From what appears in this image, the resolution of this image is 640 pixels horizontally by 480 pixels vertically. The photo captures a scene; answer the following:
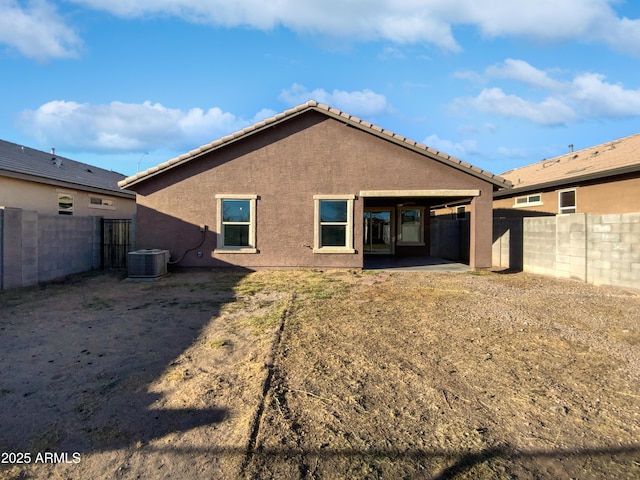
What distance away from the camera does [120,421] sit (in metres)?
3.17

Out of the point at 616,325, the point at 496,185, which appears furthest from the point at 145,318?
the point at 496,185

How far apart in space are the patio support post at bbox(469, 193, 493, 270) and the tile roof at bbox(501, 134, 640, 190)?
4.55 metres

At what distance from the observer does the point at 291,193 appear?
41.3 feet

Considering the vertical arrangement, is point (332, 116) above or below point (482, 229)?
above

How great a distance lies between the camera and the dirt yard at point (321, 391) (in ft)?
8.68

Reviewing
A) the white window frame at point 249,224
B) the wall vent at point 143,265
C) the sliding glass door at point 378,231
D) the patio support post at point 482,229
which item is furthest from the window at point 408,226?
the wall vent at point 143,265

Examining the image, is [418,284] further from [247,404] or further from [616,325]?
[247,404]

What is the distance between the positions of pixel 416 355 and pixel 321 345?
1.29 metres

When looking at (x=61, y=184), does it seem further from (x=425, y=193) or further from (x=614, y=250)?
(x=614, y=250)

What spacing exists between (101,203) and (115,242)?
609cm

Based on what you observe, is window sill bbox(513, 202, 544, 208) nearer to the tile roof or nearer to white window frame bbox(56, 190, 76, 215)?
the tile roof

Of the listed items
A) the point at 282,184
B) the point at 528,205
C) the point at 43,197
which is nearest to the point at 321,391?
the point at 282,184

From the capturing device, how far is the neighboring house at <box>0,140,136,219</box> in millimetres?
12859

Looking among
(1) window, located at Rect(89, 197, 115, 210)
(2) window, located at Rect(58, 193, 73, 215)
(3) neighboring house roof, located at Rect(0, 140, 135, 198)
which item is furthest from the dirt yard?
(1) window, located at Rect(89, 197, 115, 210)
